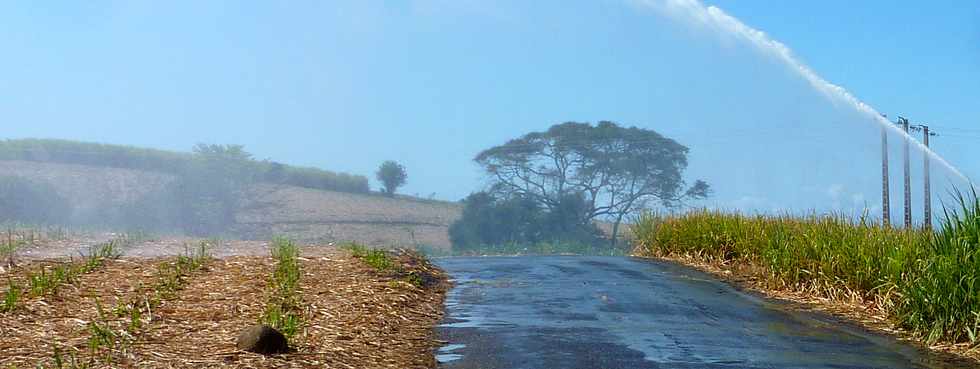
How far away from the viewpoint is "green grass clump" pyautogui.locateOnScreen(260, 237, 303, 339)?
9281 millimetres

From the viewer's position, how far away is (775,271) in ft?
51.3

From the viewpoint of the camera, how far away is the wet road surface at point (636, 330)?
30.0ft

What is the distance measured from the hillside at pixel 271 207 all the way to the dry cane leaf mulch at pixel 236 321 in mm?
33175

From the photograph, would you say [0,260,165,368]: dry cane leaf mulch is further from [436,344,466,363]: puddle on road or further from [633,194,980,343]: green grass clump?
[633,194,980,343]: green grass clump

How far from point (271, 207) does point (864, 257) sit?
43.1 metres

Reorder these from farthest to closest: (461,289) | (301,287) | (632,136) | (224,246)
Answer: (632,136) < (224,246) < (461,289) < (301,287)

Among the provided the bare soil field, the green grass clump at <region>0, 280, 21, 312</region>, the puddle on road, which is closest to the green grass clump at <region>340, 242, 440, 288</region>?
the puddle on road

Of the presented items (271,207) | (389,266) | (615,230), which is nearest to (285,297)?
(389,266)

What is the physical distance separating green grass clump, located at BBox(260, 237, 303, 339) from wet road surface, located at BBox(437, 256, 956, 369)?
1.30 m

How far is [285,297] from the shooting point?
1131 cm

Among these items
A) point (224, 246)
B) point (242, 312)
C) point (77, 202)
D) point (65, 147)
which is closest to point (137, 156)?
point (65, 147)

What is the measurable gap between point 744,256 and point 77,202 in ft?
129

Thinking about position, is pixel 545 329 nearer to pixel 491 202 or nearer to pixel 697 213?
pixel 697 213

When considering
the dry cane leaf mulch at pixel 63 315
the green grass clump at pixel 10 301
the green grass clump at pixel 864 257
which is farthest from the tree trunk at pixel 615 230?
the green grass clump at pixel 10 301
